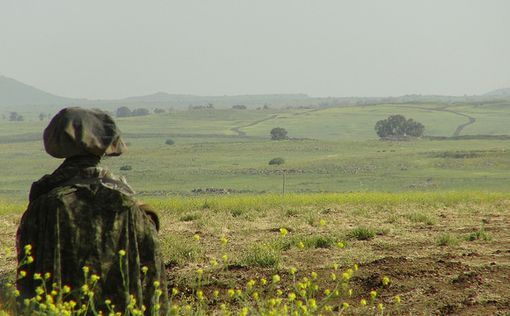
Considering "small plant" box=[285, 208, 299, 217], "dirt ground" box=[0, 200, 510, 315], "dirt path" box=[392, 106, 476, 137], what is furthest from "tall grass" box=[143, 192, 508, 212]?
"dirt path" box=[392, 106, 476, 137]

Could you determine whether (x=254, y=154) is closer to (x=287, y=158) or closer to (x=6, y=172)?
(x=287, y=158)

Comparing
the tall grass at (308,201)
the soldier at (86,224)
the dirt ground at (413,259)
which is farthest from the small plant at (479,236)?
the soldier at (86,224)

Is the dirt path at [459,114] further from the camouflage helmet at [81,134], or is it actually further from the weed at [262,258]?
the camouflage helmet at [81,134]

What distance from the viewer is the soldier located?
6.66 metres

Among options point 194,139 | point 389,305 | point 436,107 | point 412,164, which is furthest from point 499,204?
point 436,107

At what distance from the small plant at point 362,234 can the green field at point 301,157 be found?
29.4 metres

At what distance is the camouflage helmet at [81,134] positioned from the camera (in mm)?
6777

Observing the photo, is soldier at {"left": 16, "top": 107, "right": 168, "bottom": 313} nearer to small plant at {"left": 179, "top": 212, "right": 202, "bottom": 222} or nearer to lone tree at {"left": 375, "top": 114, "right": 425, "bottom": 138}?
small plant at {"left": 179, "top": 212, "right": 202, "bottom": 222}

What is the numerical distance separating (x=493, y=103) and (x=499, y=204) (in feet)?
525

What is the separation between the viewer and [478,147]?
77562mm

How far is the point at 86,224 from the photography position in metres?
6.71

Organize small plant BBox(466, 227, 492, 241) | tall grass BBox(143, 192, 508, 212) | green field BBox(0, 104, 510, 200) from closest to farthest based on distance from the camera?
small plant BBox(466, 227, 492, 241), tall grass BBox(143, 192, 508, 212), green field BBox(0, 104, 510, 200)

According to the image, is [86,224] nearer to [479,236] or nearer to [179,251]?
[179,251]

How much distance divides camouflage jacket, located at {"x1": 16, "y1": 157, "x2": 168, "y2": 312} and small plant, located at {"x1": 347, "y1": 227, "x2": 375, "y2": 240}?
21.6 feet
